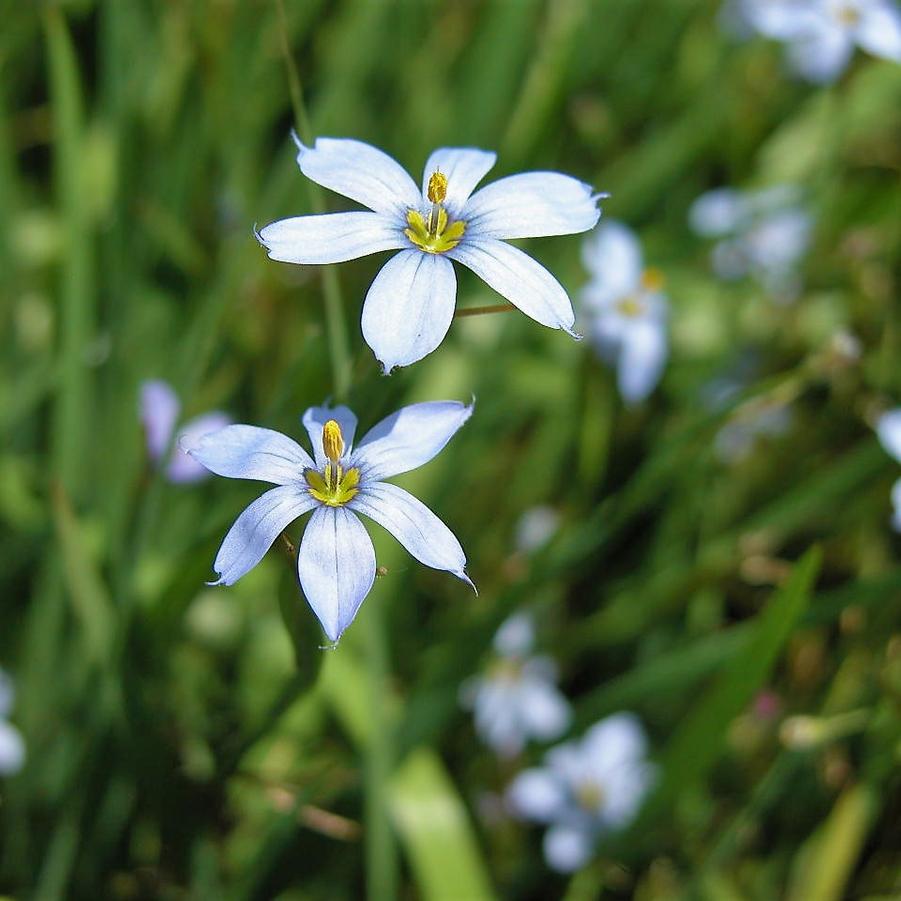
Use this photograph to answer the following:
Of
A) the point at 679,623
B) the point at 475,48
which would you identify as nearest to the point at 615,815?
the point at 679,623

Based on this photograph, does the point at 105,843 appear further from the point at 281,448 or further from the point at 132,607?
the point at 281,448

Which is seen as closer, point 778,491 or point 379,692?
point 379,692

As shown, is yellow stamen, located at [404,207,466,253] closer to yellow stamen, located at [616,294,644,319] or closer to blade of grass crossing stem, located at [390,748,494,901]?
blade of grass crossing stem, located at [390,748,494,901]

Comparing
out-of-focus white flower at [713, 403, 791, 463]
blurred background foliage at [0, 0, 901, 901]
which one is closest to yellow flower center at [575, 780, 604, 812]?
blurred background foliage at [0, 0, 901, 901]

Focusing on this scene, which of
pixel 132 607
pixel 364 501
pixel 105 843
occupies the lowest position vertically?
pixel 105 843

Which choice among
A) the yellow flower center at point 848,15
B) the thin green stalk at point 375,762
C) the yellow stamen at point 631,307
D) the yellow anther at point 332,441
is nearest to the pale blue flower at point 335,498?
the yellow anther at point 332,441

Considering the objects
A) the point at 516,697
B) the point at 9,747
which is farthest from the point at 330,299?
the point at 516,697
